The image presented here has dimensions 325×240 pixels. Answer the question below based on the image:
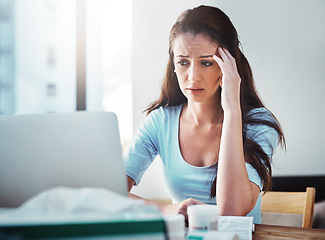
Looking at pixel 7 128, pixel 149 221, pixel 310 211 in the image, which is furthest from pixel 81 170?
pixel 310 211

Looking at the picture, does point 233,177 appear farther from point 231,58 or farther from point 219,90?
point 231,58

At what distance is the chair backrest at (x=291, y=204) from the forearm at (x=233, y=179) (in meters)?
0.24

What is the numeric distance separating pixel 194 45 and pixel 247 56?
299 mm

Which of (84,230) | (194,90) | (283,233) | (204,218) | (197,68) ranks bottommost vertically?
(283,233)

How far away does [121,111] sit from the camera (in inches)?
88.6

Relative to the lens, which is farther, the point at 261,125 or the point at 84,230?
the point at 261,125

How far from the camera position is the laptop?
0.84 metres

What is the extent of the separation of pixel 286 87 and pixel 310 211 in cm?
65

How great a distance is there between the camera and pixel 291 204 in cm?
178

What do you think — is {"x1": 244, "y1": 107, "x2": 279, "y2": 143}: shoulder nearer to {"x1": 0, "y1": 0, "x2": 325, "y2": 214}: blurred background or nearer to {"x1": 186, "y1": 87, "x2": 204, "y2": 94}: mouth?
{"x1": 0, "y1": 0, "x2": 325, "y2": 214}: blurred background

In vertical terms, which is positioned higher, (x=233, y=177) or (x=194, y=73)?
(x=194, y=73)

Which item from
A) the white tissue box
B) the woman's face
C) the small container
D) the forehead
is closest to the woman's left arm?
the woman's face

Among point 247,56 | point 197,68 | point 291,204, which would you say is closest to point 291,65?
point 247,56

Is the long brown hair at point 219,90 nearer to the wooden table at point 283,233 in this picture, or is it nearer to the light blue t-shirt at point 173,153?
the light blue t-shirt at point 173,153
